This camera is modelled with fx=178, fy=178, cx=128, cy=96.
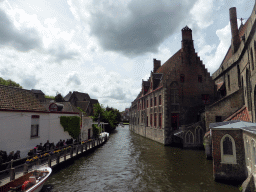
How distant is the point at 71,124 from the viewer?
2206 cm

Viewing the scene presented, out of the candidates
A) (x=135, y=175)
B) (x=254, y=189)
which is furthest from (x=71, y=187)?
(x=254, y=189)

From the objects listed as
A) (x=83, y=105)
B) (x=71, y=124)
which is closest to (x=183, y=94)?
(x=71, y=124)

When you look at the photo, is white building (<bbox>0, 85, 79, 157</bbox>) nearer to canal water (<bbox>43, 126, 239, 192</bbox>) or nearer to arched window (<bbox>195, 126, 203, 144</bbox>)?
canal water (<bbox>43, 126, 239, 192</bbox>)

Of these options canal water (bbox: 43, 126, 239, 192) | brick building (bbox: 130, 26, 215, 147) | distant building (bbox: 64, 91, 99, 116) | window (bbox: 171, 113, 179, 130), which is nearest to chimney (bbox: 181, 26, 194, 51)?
brick building (bbox: 130, 26, 215, 147)

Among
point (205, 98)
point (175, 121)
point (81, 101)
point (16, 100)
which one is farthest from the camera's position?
point (81, 101)

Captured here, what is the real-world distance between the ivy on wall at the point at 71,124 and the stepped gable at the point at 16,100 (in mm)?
3519

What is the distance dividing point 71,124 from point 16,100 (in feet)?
25.2

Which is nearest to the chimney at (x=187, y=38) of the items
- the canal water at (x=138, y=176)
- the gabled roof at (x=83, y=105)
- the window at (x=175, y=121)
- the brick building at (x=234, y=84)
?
the brick building at (x=234, y=84)

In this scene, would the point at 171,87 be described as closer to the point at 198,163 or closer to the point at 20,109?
the point at 198,163

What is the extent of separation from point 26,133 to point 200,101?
76.1 ft

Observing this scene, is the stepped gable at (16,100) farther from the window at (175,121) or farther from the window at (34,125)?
the window at (175,121)

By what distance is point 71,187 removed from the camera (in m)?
11.0

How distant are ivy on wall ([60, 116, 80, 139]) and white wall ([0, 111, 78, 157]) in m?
1.56

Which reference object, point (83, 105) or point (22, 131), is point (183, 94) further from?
point (83, 105)
